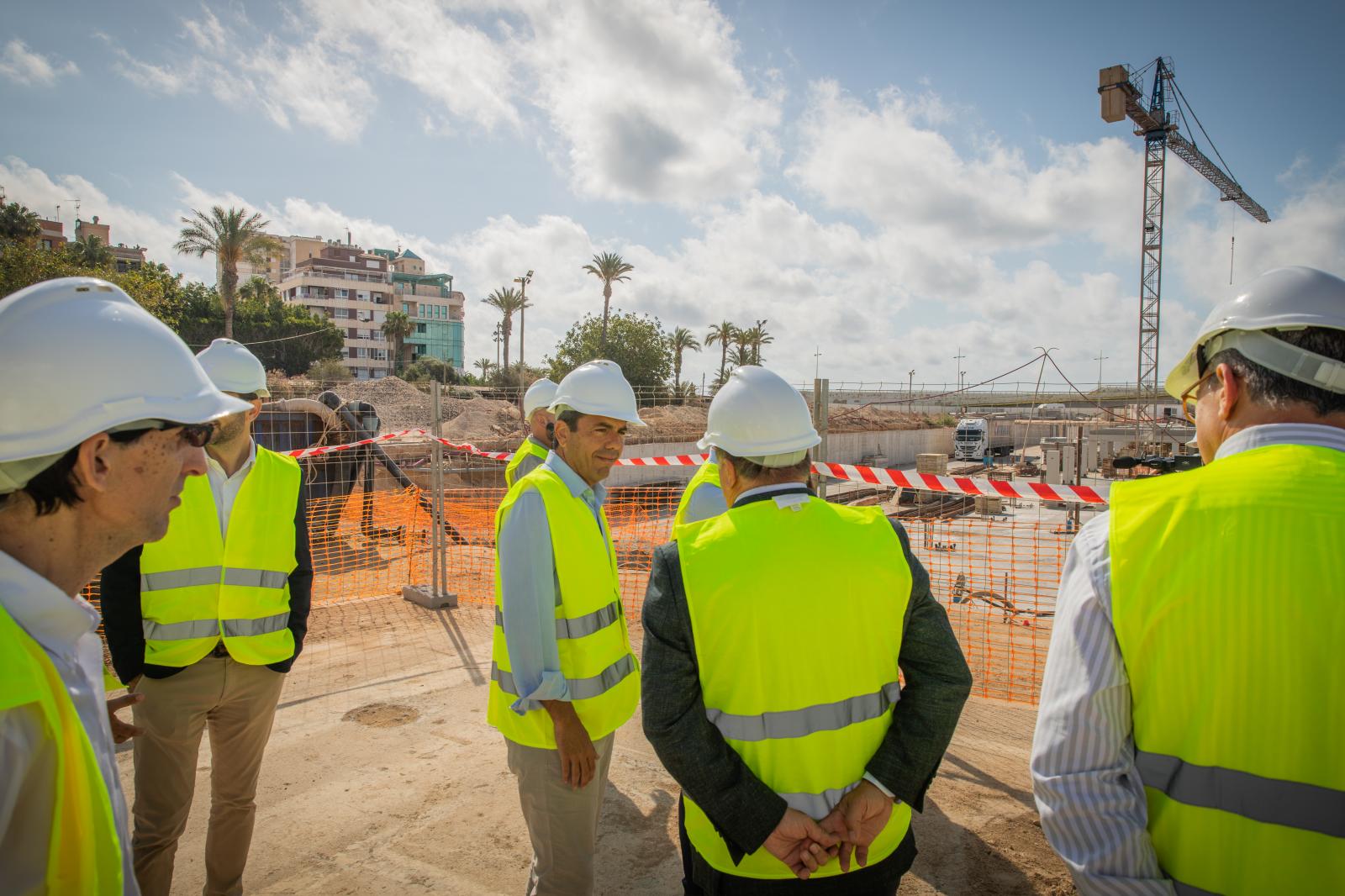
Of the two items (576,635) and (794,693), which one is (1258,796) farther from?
(576,635)

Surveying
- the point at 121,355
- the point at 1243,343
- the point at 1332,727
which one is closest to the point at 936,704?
the point at 1332,727

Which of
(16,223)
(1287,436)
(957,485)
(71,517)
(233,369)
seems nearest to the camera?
(71,517)

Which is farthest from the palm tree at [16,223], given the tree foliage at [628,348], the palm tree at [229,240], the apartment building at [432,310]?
the apartment building at [432,310]

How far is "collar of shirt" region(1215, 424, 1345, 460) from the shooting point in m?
1.42

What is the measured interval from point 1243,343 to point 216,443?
3.54 meters

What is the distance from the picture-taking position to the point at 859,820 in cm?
175

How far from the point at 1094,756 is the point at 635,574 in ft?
28.1

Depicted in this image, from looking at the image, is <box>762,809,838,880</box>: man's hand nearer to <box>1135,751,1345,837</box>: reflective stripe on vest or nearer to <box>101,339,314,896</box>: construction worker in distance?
<box>1135,751,1345,837</box>: reflective stripe on vest

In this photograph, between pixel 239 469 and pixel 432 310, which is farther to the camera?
pixel 432 310

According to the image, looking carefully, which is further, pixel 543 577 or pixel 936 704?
pixel 543 577

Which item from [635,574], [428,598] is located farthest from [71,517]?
[635,574]

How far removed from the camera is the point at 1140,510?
145 centimetres

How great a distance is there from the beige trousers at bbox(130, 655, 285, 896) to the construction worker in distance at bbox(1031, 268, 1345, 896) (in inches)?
118

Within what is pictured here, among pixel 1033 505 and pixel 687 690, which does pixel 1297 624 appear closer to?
pixel 687 690
